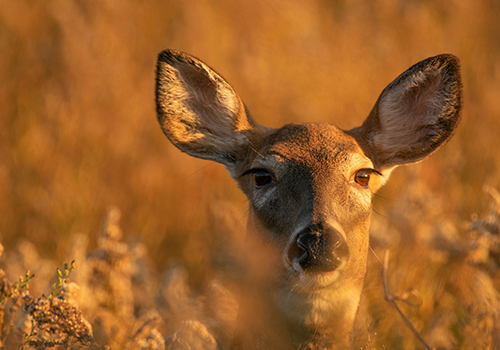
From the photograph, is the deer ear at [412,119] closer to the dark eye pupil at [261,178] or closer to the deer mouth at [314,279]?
the dark eye pupil at [261,178]

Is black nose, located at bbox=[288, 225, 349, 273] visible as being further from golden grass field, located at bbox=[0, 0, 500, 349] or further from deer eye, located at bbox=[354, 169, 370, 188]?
deer eye, located at bbox=[354, 169, 370, 188]

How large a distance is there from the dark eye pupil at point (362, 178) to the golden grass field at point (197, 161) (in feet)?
2.34

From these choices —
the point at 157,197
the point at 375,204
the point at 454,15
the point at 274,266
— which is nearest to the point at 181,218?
the point at 157,197

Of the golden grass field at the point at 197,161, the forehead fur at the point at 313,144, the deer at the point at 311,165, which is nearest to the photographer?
the deer at the point at 311,165

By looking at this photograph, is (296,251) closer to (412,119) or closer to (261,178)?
(261,178)

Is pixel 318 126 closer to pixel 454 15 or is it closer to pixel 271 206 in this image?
pixel 271 206

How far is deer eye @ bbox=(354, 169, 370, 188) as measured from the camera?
3729 mm

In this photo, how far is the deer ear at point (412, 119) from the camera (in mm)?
3881

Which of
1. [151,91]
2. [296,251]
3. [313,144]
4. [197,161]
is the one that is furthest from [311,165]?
[151,91]

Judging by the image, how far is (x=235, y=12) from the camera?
1016 centimetres

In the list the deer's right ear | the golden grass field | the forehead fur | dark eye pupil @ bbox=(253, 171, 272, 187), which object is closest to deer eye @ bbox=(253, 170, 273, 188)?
dark eye pupil @ bbox=(253, 171, 272, 187)

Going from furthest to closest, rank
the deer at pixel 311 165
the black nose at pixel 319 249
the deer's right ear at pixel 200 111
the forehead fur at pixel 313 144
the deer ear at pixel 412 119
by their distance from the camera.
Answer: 1. the deer's right ear at pixel 200 111
2. the deer ear at pixel 412 119
3. the forehead fur at pixel 313 144
4. the deer at pixel 311 165
5. the black nose at pixel 319 249

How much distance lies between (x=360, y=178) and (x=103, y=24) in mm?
6767

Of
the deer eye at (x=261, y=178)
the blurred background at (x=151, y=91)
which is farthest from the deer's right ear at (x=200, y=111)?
the blurred background at (x=151, y=91)
